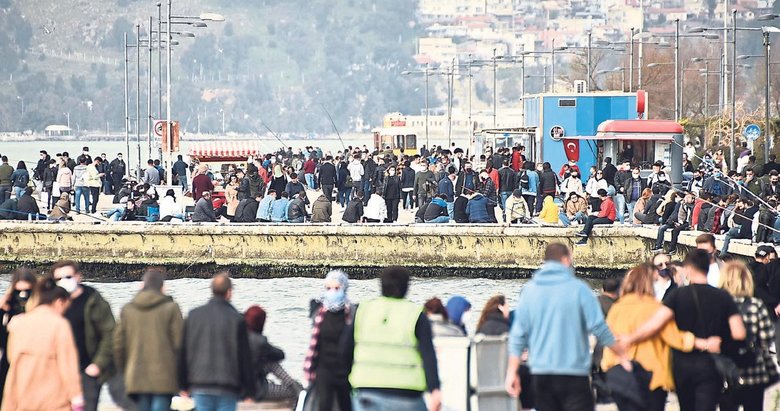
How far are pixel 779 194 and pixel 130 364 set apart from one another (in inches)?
948

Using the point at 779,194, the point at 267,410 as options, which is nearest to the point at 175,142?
the point at 779,194

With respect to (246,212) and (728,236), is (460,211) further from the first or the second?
(728,236)

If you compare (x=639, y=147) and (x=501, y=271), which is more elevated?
(x=639, y=147)

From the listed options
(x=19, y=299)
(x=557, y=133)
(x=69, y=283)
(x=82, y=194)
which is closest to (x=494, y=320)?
(x=69, y=283)

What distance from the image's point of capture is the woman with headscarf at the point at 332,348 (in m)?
10.8

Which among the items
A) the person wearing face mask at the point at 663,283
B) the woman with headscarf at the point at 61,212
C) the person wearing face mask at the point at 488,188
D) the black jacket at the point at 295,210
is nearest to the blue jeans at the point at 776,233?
the person wearing face mask at the point at 488,188

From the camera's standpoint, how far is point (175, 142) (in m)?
Answer: 42.8

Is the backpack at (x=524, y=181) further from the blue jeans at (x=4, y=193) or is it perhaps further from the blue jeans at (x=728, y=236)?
the blue jeans at (x=4, y=193)

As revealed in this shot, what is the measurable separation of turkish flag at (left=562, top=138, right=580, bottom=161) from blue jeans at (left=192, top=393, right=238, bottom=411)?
36.4 metres

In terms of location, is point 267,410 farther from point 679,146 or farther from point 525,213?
point 679,146

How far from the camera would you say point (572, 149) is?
155ft

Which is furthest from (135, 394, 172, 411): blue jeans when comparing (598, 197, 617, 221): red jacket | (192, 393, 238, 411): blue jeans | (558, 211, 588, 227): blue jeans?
(558, 211, 588, 227): blue jeans

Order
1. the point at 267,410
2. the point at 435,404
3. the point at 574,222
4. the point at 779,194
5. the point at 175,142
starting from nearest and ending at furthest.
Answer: the point at 435,404
the point at 267,410
the point at 779,194
the point at 574,222
the point at 175,142

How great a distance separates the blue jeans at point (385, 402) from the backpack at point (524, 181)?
1140 inches
